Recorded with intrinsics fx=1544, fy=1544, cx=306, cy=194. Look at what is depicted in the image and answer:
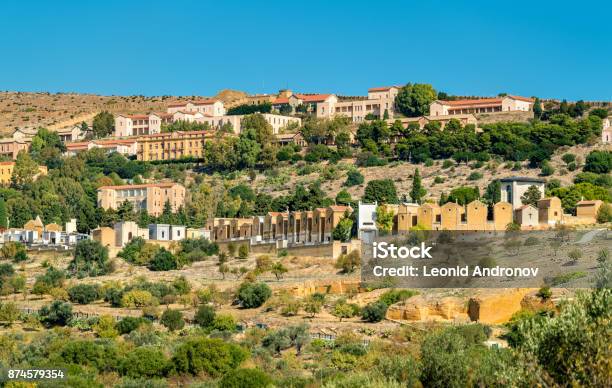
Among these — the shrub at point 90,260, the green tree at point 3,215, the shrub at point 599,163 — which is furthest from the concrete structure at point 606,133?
the green tree at point 3,215

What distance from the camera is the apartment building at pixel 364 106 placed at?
10562 cm

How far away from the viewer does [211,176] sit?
304 ft

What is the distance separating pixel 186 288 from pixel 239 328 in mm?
7808

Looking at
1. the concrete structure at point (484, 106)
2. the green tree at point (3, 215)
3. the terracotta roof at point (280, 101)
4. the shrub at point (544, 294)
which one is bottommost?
the shrub at point (544, 294)

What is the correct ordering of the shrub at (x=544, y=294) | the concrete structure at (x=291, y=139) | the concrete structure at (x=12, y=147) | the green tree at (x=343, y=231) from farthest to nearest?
the concrete structure at (x=12, y=147), the concrete structure at (x=291, y=139), the green tree at (x=343, y=231), the shrub at (x=544, y=294)

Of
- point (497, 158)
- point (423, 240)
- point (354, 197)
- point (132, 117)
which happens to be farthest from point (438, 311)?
point (132, 117)

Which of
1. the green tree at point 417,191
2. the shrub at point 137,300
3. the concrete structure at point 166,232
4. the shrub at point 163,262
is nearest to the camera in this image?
the shrub at point 137,300

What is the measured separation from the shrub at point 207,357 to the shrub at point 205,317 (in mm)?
7758

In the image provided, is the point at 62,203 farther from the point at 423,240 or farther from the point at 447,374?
the point at 447,374

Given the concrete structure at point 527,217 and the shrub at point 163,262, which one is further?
the shrub at point 163,262

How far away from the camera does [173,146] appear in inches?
3920

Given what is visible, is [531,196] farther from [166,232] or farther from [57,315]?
[57,315]

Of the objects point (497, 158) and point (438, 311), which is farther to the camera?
point (497, 158)

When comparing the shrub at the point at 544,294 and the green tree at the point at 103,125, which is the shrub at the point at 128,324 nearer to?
the shrub at the point at 544,294
